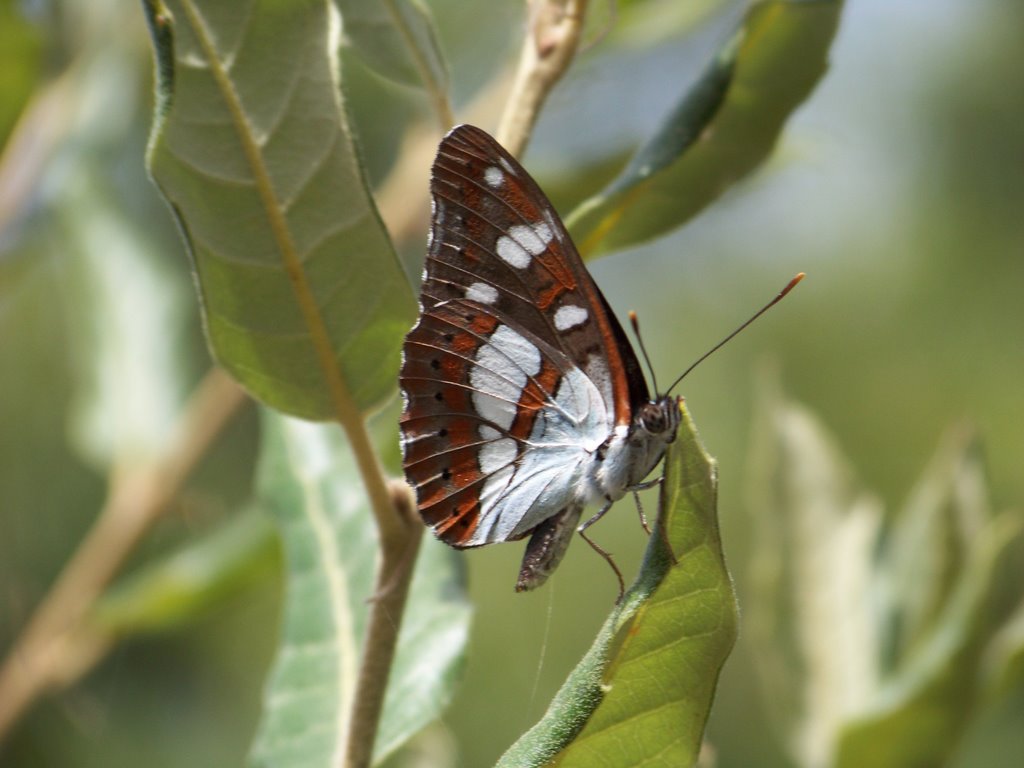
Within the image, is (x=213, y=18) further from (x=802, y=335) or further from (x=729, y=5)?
(x=802, y=335)

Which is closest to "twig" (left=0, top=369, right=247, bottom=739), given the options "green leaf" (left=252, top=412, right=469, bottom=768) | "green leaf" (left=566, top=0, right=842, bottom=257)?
"green leaf" (left=252, top=412, right=469, bottom=768)

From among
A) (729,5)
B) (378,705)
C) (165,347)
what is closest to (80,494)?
(165,347)

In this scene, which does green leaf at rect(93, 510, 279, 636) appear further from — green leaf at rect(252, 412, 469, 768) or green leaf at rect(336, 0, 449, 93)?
green leaf at rect(336, 0, 449, 93)

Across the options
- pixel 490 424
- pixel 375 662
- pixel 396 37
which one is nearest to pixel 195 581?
pixel 490 424

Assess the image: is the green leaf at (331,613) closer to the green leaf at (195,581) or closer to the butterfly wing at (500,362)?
the butterfly wing at (500,362)

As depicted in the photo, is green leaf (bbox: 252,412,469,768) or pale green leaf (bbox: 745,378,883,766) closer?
green leaf (bbox: 252,412,469,768)

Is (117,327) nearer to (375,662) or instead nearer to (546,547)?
(546,547)
